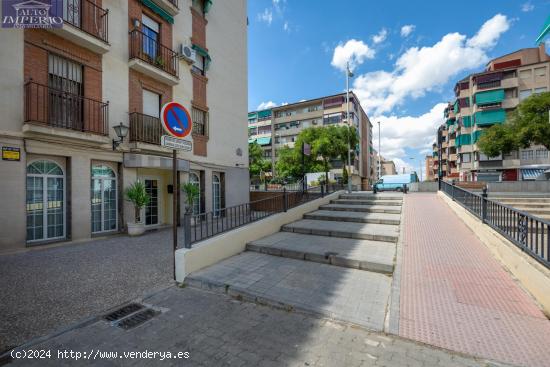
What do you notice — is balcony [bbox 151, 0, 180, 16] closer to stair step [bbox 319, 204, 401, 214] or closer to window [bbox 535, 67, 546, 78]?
stair step [bbox 319, 204, 401, 214]

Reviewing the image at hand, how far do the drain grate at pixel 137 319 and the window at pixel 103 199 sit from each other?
21.9 ft

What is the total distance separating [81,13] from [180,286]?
9433 mm

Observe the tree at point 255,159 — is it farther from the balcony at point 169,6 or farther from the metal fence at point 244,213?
the metal fence at point 244,213

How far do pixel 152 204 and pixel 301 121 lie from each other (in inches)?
1563

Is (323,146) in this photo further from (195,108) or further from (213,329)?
(213,329)

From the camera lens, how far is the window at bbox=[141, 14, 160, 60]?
10.2 metres

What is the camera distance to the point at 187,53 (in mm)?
11523

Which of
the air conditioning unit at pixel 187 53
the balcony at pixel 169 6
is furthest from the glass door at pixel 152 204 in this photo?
the balcony at pixel 169 6

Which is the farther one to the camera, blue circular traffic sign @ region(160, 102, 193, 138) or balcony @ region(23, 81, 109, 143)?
balcony @ region(23, 81, 109, 143)

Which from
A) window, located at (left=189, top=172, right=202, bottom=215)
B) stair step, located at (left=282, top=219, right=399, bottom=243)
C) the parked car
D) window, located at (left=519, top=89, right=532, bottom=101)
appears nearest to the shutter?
window, located at (left=189, top=172, right=202, bottom=215)

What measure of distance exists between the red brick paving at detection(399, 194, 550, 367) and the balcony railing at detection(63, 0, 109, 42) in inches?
441

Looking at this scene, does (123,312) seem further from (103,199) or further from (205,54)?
(205,54)

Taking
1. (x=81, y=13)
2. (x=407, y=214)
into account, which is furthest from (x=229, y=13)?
(x=407, y=214)

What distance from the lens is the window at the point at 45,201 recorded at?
703cm
